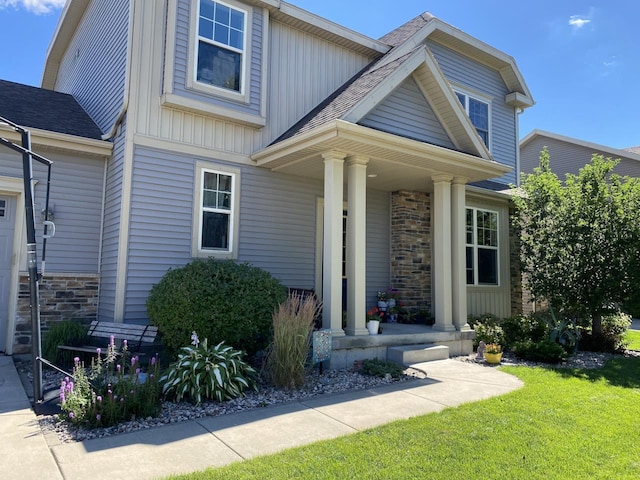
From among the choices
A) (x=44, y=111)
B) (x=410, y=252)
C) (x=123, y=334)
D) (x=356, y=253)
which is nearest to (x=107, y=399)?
(x=123, y=334)

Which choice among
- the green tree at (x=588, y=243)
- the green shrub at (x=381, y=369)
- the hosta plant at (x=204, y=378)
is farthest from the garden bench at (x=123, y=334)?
the green tree at (x=588, y=243)

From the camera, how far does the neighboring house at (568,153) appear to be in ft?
65.8

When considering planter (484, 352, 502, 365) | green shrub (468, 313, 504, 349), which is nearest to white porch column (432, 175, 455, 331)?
green shrub (468, 313, 504, 349)

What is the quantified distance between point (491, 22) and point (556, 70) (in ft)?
20.6

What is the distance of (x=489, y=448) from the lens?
393cm

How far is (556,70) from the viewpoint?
17062 millimetres

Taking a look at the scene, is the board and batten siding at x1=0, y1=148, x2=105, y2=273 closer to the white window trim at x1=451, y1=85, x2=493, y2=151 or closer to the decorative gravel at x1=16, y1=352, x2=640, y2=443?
the decorative gravel at x1=16, y1=352, x2=640, y2=443

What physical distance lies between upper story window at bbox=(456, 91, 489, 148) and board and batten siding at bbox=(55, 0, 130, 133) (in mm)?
8174

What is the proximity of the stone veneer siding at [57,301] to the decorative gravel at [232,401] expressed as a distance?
27.0 inches

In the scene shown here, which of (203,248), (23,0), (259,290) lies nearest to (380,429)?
(259,290)

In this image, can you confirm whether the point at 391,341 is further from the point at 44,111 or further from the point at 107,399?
the point at 44,111

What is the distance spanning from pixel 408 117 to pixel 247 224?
3.43 m

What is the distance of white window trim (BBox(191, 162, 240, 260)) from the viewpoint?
24.9 ft

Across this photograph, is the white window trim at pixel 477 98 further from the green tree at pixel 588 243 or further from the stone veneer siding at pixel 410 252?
the stone veneer siding at pixel 410 252
